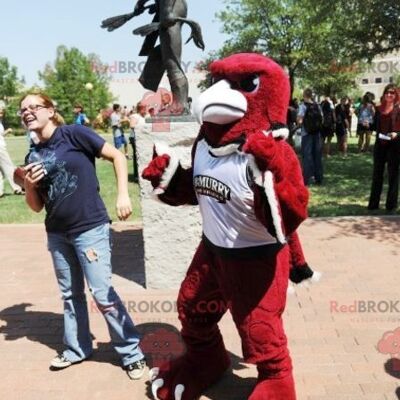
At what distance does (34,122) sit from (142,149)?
1340 millimetres

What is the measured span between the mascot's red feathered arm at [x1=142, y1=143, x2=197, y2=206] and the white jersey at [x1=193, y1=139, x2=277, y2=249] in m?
0.15

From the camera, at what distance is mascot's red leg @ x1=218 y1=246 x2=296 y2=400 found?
2.41 meters

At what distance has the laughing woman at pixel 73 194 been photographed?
2916 mm

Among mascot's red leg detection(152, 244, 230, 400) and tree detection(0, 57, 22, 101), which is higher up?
tree detection(0, 57, 22, 101)

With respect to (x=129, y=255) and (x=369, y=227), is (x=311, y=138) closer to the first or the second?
(x=369, y=227)

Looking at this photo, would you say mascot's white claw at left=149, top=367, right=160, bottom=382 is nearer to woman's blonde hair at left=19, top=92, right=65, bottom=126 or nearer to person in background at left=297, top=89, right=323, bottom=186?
woman's blonde hair at left=19, top=92, right=65, bottom=126

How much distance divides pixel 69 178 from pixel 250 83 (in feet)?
4.13

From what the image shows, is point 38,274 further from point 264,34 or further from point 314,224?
point 264,34

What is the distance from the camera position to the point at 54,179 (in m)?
2.94

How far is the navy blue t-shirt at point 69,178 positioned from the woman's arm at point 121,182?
9cm

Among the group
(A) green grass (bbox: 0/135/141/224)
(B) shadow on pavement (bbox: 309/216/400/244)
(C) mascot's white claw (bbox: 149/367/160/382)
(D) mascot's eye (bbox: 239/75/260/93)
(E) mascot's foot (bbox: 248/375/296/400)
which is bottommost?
(A) green grass (bbox: 0/135/141/224)

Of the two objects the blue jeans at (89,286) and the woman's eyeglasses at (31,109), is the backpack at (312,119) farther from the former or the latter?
the woman's eyeglasses at (31,109)

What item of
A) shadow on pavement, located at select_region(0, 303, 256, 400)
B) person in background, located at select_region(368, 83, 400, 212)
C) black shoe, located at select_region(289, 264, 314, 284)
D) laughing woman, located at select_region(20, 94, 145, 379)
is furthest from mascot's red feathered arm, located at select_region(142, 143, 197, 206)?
person in background, located at select_region(368, 83, 400, 212)

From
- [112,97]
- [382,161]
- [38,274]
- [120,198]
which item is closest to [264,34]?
[382,161]
